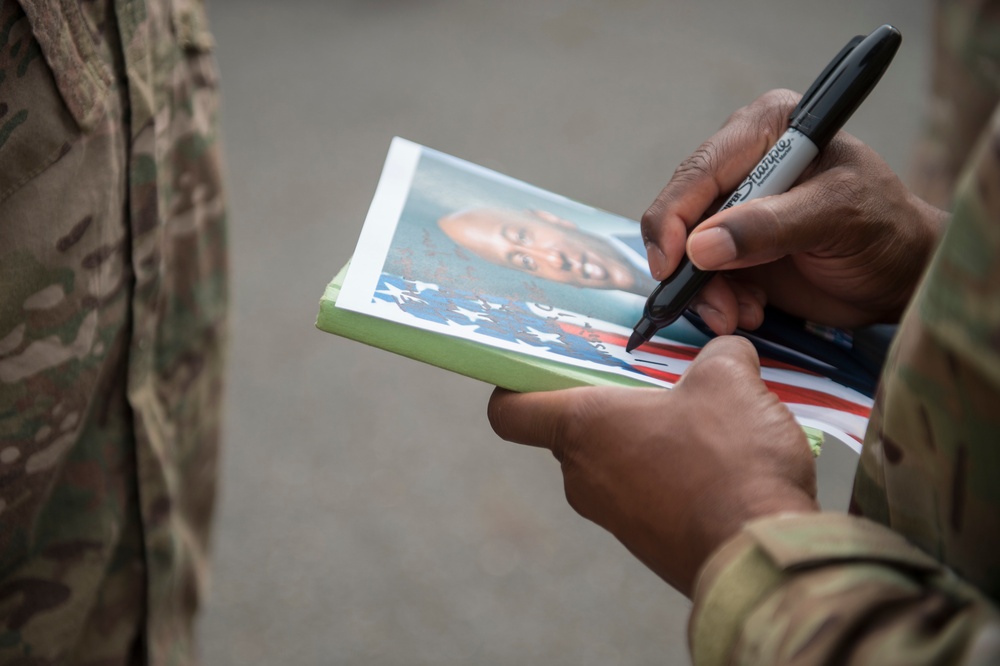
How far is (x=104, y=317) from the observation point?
548 mm

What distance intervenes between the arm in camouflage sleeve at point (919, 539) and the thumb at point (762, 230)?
145mm

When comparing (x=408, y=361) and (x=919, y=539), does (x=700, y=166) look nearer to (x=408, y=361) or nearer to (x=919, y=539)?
(x=919, y=539)

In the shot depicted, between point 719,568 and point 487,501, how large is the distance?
3.41 feet

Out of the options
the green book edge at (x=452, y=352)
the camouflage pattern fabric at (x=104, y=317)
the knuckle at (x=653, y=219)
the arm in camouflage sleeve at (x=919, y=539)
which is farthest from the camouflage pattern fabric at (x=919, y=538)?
the camouflage pattern fabric at (x=104, y=317)

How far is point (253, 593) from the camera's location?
4.03ft

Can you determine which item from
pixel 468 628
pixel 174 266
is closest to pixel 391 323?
pixel 174 266

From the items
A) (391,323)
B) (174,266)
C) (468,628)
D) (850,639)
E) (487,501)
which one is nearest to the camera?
(850,639)

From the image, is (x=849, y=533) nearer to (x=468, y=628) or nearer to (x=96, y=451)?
(x=96, y=451)

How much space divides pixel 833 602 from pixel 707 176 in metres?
0.33

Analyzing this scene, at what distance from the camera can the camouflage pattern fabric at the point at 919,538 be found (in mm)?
285

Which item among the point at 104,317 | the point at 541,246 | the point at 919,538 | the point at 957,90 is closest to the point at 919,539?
the point at 919,538

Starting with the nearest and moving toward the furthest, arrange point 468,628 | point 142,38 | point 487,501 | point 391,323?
point 391,323, point 142,38, point 468,628, point 487,501

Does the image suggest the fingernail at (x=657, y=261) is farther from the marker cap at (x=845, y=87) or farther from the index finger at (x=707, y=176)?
the marker cap at (x=845, y=87)

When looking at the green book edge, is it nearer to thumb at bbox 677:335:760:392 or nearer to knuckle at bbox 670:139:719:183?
thumb at bbox 677:335:760:392
